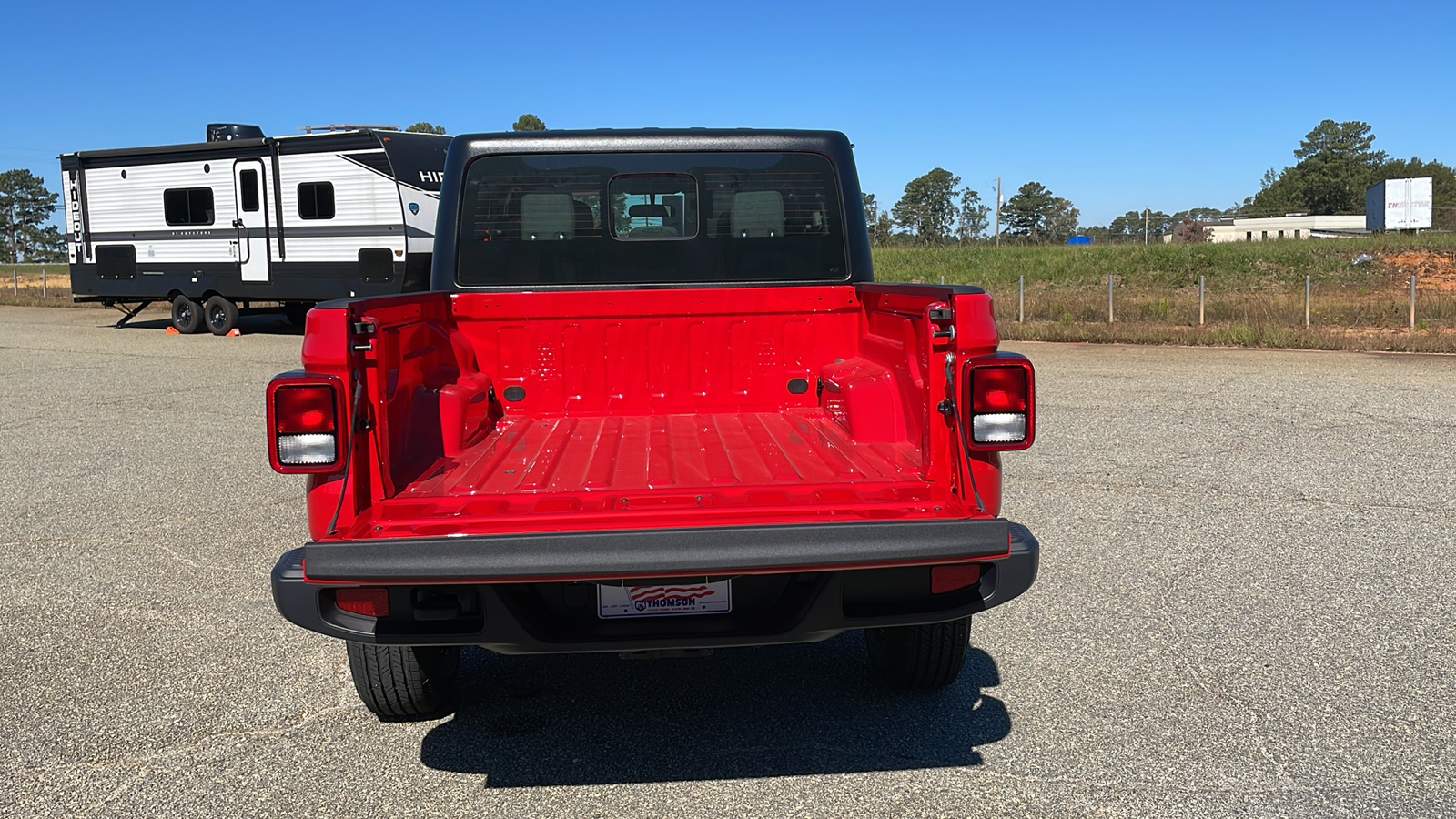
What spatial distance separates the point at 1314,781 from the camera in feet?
10.9

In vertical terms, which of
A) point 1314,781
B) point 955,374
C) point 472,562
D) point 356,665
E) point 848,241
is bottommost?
point 1314,781

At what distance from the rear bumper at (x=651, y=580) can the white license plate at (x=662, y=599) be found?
0.03 meters

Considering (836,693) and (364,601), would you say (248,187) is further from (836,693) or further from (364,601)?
(364,601)

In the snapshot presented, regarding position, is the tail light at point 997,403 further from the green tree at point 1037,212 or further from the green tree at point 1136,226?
the green tree at point 1037,212

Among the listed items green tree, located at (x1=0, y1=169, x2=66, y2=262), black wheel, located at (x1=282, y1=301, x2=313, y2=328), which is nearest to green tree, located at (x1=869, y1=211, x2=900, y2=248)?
black wheel, located at (x1=282, y1=301, x2=313, y2=328)

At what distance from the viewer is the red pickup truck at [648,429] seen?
301 centimetres

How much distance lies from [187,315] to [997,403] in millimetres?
20403

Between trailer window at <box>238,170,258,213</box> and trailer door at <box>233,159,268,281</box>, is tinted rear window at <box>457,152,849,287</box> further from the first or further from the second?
trailer window at <box>238,170,258,213</box>

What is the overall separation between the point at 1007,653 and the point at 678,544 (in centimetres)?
204

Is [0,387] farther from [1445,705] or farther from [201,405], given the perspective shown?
[1445,705]

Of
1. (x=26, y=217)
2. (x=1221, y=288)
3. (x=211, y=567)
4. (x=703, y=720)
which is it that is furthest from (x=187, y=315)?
(x=26, y=217)

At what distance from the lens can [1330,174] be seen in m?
103

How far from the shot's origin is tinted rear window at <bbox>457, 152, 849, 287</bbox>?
16.1 ft

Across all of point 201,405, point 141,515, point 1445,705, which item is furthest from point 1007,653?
point 201,405
